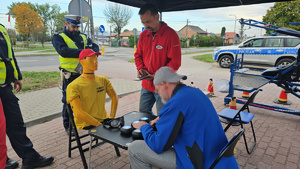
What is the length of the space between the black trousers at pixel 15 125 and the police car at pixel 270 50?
38.4ft

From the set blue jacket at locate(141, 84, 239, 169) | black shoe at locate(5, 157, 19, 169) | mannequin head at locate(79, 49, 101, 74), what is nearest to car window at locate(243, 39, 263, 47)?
mannequin head at locate(79, 49, 101, 74)

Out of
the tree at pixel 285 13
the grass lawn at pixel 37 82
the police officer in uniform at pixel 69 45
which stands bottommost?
the grass lawn at pixel 37 82

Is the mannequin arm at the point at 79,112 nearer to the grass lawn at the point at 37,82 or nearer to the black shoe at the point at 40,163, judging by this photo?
the black shoe at the point at 40,163

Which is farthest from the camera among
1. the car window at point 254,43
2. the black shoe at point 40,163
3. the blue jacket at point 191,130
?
the car window at point 254,43

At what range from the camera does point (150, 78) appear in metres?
2.70

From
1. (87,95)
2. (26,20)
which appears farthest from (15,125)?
(26,20)

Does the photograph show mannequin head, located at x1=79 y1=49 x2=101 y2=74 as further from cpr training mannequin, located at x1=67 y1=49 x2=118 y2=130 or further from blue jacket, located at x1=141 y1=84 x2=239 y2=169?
blue jacket, located at x1=141 y1=84 x2=239 y2=169

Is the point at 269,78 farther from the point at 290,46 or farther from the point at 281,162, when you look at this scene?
the point at 290,46

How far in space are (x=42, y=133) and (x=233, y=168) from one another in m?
3.51

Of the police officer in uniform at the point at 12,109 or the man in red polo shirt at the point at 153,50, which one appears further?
the man in red polo shirt at the point at 153,50

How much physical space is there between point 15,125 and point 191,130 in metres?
2.24

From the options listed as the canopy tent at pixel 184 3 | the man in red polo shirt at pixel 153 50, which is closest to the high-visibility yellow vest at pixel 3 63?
the man in red polo shirt at pixel 153 50

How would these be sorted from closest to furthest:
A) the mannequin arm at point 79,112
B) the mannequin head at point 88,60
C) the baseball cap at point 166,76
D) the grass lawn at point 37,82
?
1. the baseball cap at point 166,76
2. the mannequin arm at point 79,112
3. the mannequin head at point 88,60
4. the grass lawn at point 37,82

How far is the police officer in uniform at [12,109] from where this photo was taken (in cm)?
227
